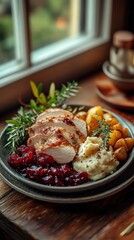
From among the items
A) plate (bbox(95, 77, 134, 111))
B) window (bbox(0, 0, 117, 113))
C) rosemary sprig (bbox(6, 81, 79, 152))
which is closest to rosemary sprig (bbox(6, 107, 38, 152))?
rosemary sprig (bbox(6, 81, 79, 152))

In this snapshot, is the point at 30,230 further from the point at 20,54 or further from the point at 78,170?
the point at 20,54

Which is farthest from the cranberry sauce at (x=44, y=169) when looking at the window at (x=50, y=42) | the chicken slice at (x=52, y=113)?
the window at (x=50, y=42)

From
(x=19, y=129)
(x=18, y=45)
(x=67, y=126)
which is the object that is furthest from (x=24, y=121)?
(x=18, y=45)

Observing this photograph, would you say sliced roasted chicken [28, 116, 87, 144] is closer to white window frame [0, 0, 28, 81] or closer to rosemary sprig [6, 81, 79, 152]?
rosemary sprig [6, 81, 79, 152]

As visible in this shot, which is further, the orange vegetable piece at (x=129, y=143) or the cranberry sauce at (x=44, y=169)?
the orange vegetable piece at (x=129, y=143)

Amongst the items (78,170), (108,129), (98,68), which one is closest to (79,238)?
(78,170)

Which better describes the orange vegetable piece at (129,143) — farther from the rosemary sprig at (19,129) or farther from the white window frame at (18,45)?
the white window frame at (18,45)
